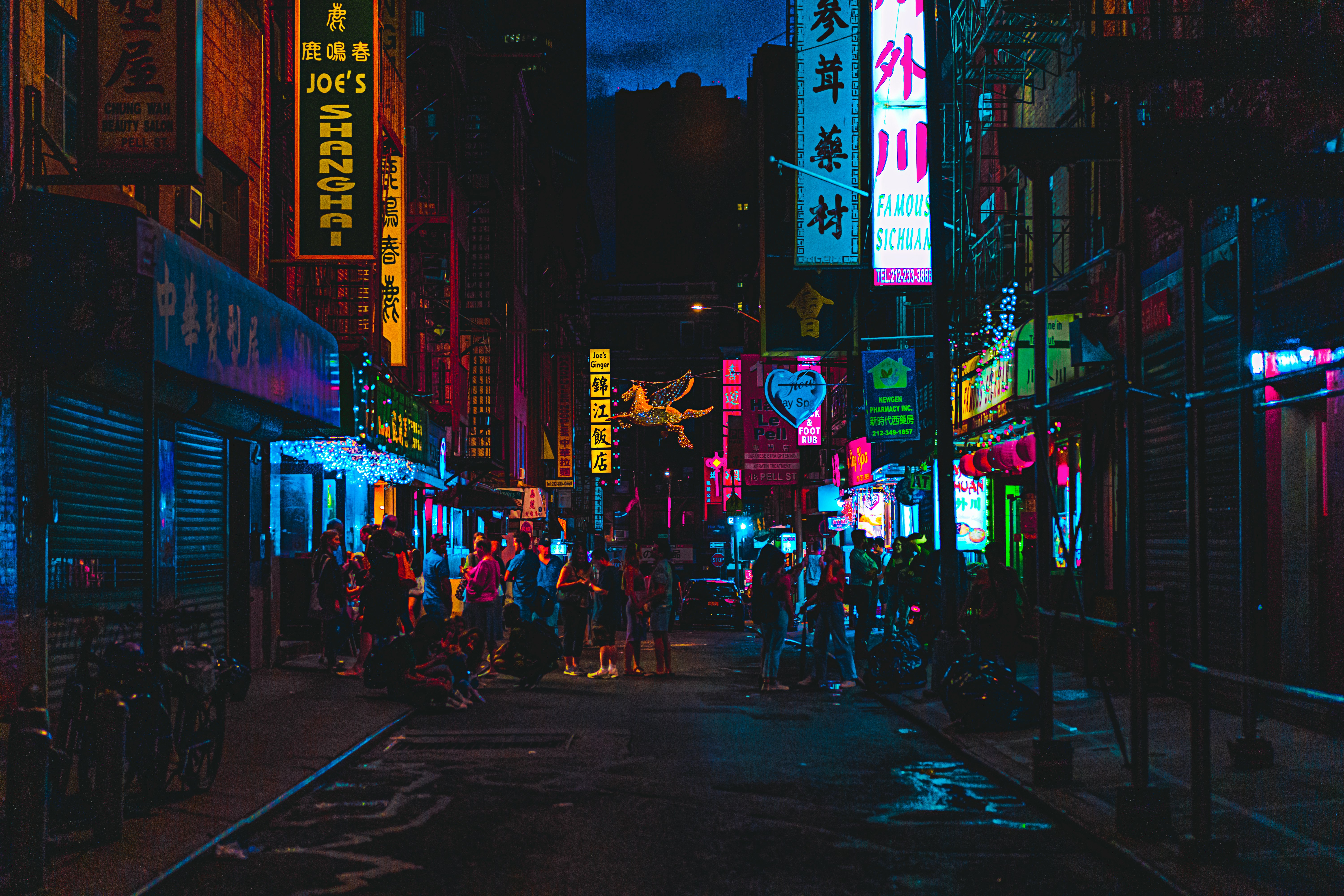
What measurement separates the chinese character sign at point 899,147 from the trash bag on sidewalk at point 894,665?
8.03 meters

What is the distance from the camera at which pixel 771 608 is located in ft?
60.4

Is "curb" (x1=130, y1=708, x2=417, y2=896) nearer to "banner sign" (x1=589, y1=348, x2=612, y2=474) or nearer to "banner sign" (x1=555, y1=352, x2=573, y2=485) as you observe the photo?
"banner sign" (x1=589, y1=348, x2=612, y2=474)

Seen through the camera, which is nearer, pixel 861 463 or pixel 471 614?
pixel 471 614

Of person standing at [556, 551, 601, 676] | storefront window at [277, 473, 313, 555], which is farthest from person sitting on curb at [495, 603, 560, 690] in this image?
storefront window at [277, 473, 313, 555]

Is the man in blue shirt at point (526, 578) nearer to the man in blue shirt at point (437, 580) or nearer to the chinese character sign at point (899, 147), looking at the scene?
the man in blue shirt at point (437, 580)

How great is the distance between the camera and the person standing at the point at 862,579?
22000 millimetres

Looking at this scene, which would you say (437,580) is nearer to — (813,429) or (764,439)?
(764,439)

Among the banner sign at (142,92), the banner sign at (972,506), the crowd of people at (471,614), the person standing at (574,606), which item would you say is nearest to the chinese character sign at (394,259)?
the crowd of people at (471,614)

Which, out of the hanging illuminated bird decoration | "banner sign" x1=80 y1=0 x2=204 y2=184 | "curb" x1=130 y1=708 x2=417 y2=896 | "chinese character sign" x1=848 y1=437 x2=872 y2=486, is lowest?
"curb" x1=130 y1=708 x2=417 y2=896

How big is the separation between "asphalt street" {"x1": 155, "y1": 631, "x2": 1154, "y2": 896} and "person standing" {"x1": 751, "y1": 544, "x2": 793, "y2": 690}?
389 centimetres

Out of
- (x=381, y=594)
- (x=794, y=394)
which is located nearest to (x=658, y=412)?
(x=794, y=394)

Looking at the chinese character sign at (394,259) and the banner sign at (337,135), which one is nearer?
the banner sign at (337,135)

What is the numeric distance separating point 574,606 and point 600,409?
41.3 m

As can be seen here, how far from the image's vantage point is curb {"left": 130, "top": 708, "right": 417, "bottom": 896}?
737 centimetres
